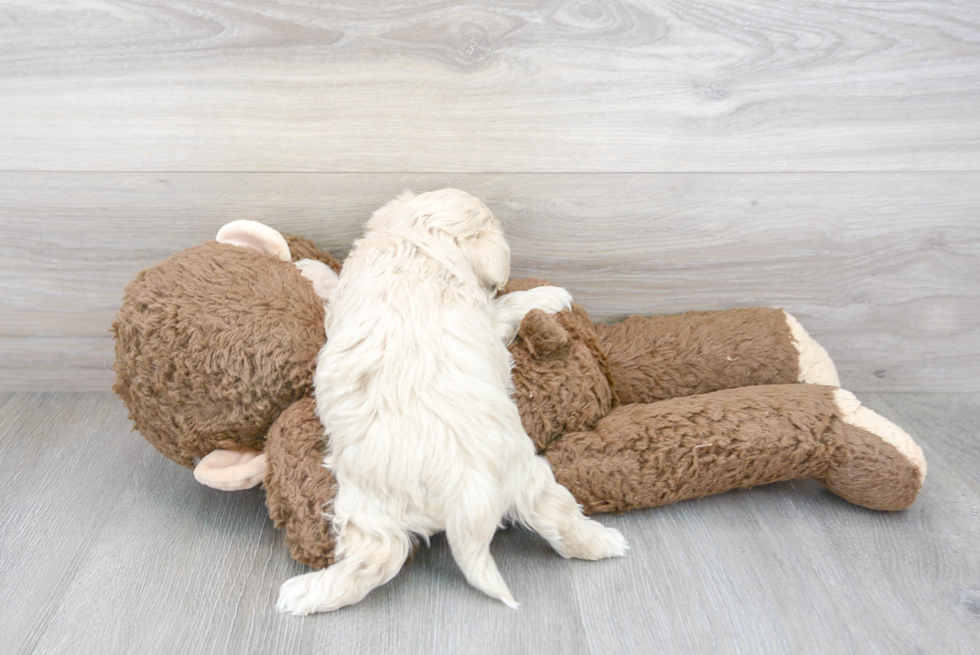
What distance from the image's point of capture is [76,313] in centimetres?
120

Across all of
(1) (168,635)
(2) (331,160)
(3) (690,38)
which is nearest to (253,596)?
(1) (168,635)

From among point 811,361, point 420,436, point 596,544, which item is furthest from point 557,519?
point 811,361

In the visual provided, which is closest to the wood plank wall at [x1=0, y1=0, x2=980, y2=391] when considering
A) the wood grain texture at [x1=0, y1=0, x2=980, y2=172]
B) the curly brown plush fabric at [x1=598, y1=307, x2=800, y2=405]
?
the wood grain texture at [x1=0, y1=0, x2=980, y2=172]

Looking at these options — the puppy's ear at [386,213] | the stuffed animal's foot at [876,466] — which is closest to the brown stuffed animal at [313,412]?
the stuffed animal's foot at [876,466]

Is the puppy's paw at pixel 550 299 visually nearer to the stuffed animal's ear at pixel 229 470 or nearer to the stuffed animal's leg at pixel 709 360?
the stuffed animal's leg at pixel 709 360

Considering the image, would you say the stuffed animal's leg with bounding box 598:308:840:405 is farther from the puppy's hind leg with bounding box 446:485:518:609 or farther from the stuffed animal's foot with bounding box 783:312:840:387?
the puppy's hind leg with bounding box 446:485:518:609

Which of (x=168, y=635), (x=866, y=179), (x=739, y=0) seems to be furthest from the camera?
(x=866, y=179)

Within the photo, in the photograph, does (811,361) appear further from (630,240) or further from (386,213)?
(386,213)

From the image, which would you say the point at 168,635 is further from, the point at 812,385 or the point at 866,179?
the point at 866,179

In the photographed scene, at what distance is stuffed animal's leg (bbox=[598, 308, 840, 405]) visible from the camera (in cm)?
109

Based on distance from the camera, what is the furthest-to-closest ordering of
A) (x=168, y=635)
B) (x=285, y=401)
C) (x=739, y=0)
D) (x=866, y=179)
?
(x=866, y=179) → (x=739, y=0) → (x=285, y=401) → (x=168, y=635)

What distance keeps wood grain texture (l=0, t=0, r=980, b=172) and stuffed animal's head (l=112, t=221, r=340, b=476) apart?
0.79 ft

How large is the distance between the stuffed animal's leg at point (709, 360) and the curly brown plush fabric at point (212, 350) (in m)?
0.47

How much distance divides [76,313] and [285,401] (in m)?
0.55
